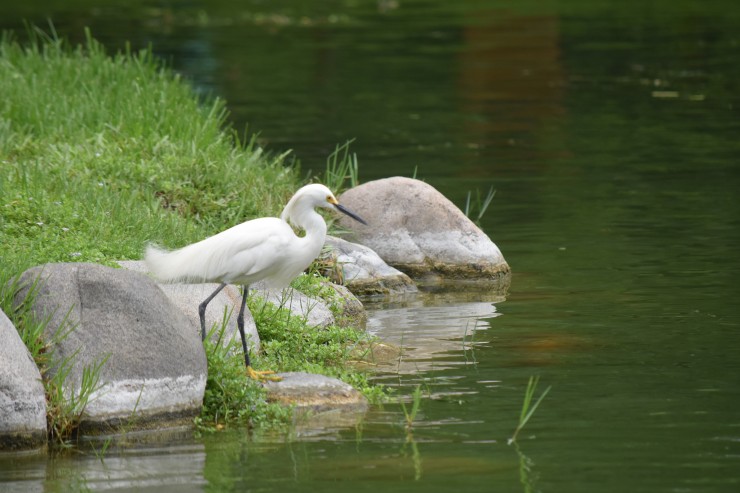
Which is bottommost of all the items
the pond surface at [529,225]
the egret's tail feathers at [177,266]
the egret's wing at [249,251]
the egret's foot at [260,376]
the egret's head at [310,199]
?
the pond surface at [529,225]

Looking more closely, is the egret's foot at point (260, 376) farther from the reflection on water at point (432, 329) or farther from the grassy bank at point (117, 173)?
the reflection on water at point (432, 329)

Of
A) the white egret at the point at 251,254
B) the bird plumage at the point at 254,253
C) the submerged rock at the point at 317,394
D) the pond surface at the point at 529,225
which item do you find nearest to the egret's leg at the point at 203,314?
the white egret at the point at 251,254

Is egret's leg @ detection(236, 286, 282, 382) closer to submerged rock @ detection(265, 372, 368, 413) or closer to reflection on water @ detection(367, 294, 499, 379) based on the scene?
submerged rock @ detection(265, 372, 368, 413)

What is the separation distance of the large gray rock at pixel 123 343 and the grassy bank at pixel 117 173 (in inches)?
9.8

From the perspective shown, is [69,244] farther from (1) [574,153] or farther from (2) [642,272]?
(1) [574,153]

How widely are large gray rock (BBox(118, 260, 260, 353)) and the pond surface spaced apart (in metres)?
0.84

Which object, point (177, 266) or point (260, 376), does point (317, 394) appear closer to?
point (260, 376)

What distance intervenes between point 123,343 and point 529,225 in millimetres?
6419

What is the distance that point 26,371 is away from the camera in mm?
7344

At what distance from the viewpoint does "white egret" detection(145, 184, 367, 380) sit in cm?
833

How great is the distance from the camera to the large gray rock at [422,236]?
1177 cm

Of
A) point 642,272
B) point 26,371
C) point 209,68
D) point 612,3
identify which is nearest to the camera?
point 26,371

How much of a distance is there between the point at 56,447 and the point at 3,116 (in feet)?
21.6

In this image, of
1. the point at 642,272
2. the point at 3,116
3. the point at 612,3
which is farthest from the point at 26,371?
the point at 612,3
